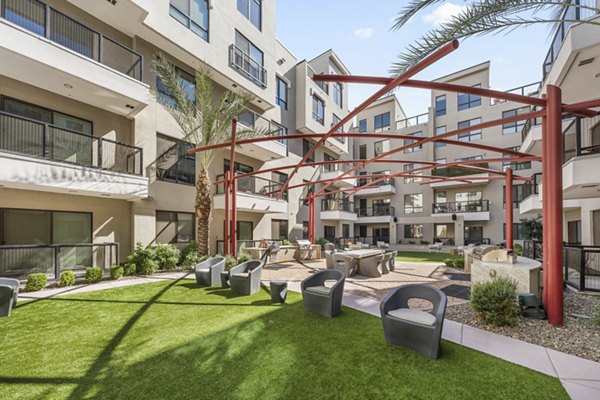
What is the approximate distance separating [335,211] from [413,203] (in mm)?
10344

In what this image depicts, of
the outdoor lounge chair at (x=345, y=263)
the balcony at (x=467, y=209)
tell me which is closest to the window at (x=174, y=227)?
the outdoor lounge chair at (x=345, y=263)

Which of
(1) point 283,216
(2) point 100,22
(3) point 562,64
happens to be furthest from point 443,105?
(2) point 100,22

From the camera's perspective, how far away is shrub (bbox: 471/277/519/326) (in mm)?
5430

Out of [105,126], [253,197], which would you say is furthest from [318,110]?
[105,126]

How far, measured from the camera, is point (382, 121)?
33.5 m

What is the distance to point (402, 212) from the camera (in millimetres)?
30234

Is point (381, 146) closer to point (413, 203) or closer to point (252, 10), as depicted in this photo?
point (413, 203)

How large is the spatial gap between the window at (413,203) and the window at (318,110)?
12.6m

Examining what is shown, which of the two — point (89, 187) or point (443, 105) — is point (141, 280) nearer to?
point (89, 187)

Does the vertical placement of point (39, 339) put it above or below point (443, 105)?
below

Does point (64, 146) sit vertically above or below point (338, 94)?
below

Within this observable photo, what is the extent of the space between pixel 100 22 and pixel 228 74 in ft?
20.2

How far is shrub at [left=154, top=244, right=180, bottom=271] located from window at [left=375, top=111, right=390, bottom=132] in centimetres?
2839

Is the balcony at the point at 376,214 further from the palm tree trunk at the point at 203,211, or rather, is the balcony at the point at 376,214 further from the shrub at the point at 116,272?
the shrub at the point at 116,272
